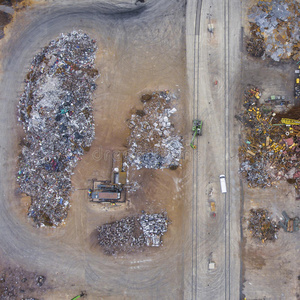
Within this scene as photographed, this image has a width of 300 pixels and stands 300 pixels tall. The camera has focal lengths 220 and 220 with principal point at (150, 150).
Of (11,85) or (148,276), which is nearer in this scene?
(148,276)

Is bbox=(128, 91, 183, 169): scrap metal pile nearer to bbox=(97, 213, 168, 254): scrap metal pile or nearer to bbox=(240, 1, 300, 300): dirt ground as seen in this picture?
bbox=(97, 213, 168, 254): scrap metal pile

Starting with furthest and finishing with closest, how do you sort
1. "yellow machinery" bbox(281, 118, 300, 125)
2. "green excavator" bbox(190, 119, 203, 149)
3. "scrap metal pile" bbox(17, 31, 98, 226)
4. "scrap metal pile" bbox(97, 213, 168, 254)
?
"scrap metal pile" bbox(17, 31, 98, 226), "scrap metal pile" bbox(97, 213, 168, 254), "green excavator" bbox(190, 119, 203, 149), "yellow machinery" bbox(281, 118, 300, 125)

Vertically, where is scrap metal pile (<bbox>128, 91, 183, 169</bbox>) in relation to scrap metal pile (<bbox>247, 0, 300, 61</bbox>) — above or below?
below

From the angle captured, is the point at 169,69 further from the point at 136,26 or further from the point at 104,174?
the point at 104,174

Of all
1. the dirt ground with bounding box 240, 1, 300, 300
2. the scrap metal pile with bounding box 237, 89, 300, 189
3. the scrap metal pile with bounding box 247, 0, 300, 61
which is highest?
the scrap metal pile with bounding box 247, 0, 300, 61

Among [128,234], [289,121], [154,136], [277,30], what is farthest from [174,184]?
[277,30]

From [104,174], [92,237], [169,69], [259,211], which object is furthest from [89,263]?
[169,69]

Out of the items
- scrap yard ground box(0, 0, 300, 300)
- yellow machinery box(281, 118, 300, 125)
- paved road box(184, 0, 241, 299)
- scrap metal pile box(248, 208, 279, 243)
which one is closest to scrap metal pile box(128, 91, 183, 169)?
scrap yard ground box(0, 0, 300, 300)
